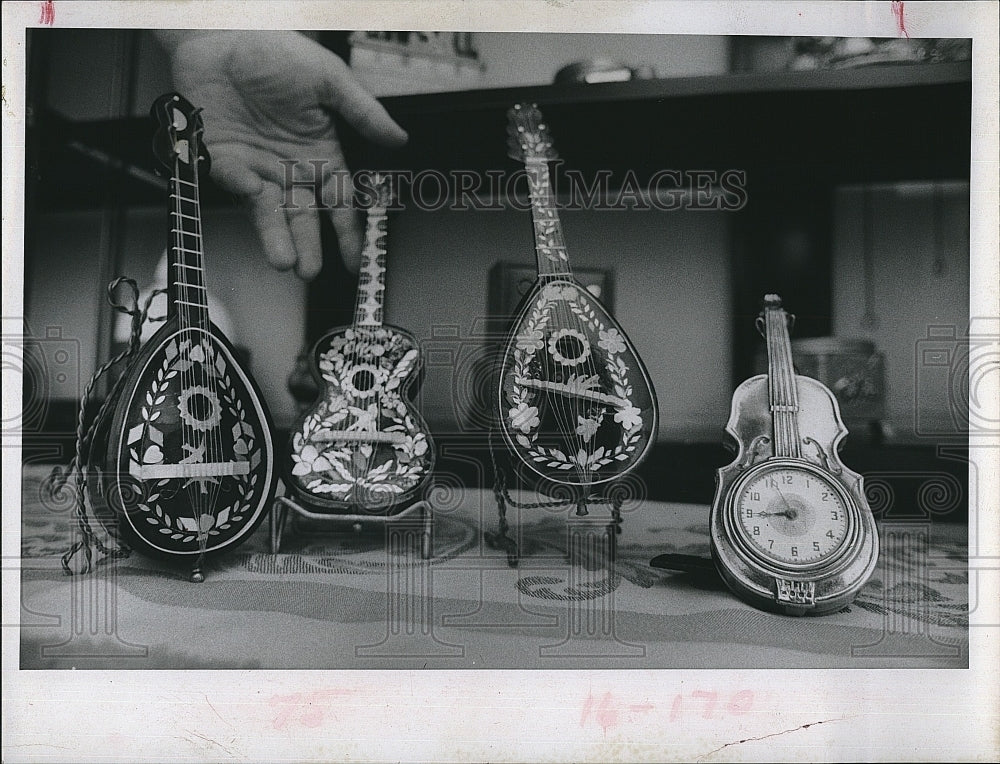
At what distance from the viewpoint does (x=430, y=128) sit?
184 cm

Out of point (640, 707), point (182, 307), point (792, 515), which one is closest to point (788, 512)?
point (792, 515)

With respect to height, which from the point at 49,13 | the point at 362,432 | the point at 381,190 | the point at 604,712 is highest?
the point at 49,13

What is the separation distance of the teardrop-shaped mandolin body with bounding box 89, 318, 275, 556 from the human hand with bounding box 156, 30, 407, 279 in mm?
318

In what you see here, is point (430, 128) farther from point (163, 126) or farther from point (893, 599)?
point (893, 599)

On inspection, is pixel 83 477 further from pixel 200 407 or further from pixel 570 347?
pixel 570 347

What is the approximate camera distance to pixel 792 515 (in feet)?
5.84

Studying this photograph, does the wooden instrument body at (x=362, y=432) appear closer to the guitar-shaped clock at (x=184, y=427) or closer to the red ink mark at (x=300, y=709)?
the guitar-shaped clock at (x=184, y=427)

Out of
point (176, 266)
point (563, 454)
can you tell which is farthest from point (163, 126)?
point (563, 454)

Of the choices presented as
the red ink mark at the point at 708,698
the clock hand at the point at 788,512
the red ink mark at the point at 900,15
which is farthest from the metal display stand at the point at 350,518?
the red ink mark at the point at 900,15

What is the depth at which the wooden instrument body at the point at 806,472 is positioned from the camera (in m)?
1.77

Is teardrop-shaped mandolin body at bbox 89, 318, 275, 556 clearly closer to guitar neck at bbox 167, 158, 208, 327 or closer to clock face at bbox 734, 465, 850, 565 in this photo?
guitar neck at bbox 167, 158, 208, 327

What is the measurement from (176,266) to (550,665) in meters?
1.35

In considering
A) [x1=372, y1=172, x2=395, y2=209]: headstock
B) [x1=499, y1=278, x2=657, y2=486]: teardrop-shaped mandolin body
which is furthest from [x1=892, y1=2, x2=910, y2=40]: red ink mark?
[x1=372, y1=172, x2=395, y2=209]: headstock

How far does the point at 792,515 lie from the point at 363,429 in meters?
1.07
